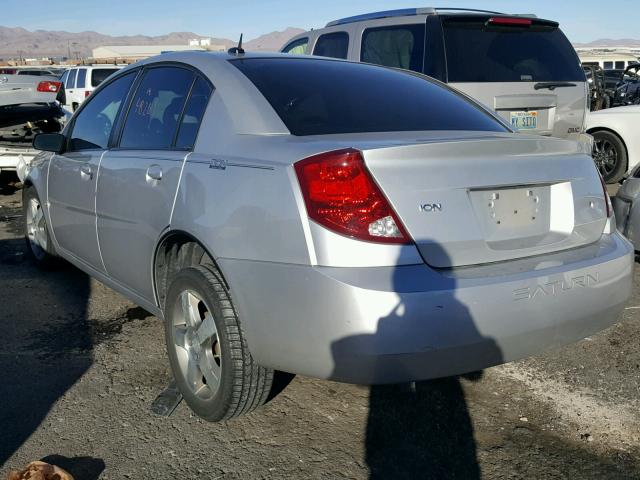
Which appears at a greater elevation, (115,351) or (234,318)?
(234,318)

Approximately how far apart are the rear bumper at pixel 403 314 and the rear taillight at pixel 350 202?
14 cm

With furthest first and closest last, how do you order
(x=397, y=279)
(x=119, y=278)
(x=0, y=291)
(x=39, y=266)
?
(x=39, y=266)
(x=0, y=291)
(x=119, y=278)
(x=397, y=279)

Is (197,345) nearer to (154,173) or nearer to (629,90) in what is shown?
(154,173)

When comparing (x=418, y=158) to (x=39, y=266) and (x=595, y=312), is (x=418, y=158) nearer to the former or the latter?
(x=595, y=312)

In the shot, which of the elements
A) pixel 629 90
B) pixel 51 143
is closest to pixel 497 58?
pixel 51 143

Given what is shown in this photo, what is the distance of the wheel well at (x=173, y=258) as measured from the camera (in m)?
3.08

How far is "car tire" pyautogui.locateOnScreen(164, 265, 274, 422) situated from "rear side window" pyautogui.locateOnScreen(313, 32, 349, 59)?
15.5 ft

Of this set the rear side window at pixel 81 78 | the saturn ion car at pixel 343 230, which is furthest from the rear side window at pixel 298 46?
the rear side window at pixel 81 78

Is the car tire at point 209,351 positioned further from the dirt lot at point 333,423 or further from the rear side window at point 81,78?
the rear side window at point 81,78

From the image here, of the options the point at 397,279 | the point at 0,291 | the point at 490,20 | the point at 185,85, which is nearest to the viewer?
the point at 397,279

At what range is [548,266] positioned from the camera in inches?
104

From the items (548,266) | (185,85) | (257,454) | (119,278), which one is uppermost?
(185,85)

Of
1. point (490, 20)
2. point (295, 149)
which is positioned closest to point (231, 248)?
point (295, 149)

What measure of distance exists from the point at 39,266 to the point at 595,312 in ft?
14.3
